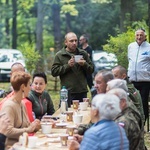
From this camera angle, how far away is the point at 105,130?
4.08 meters

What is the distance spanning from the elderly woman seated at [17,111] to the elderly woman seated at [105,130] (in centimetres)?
125

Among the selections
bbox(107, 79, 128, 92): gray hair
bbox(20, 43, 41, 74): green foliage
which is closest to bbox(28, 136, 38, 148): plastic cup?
bbox(107, 79, 128, 92): gray hair

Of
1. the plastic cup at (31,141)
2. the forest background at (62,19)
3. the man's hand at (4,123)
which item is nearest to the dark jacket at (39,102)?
the man's hand at (4,123)

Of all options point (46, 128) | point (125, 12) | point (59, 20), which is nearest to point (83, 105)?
point (46, 128)

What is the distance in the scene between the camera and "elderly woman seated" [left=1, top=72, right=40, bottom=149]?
5191 mm

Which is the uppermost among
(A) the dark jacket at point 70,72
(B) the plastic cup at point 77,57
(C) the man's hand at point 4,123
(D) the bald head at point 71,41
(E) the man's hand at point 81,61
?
(D) the bald head at point 71,41

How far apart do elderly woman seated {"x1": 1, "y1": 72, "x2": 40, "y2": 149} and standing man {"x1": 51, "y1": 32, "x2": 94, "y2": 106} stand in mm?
2863

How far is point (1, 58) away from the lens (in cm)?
2330

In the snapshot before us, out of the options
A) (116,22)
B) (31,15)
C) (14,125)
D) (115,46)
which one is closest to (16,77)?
(14,125)

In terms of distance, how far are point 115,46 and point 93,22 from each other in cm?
2158

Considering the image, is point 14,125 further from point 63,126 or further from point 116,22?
point 116,22

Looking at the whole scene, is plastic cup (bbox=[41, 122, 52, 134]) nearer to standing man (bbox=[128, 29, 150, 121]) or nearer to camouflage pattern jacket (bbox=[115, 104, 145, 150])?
camouflage pattern jacket (bbox=[115, 104, 145, 150])

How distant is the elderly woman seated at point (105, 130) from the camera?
13.3 feet

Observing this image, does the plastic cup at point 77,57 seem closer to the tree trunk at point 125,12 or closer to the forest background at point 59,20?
the tree trunk at point 125,12
